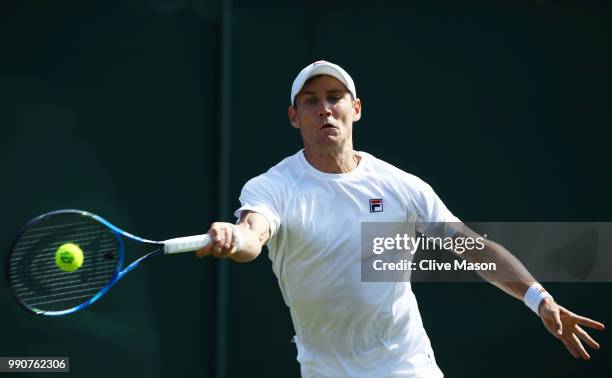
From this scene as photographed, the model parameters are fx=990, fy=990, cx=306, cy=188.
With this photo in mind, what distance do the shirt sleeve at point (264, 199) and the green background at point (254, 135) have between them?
5.53 ft

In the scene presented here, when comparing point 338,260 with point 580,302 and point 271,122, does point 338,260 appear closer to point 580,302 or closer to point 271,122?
point 271,122

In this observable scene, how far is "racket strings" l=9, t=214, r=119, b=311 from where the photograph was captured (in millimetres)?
4000

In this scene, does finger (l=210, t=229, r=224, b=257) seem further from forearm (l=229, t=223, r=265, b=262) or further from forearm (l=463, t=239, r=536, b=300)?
forearm (l=463, t=239, r=536, b=300)

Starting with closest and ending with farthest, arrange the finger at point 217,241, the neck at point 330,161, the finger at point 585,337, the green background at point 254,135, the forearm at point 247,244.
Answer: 1. the finger at point 217,241
2. the forearm at point 247,244
3. the finger at point 585,337
4. the neck at point 330,161
5. the green background at point 254,135

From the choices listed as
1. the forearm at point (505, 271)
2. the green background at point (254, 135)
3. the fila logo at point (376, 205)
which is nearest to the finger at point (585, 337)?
the forearm at point (505, 271)

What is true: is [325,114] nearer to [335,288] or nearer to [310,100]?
[310,100]

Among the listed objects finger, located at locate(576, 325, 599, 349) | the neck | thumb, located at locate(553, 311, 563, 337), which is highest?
the neck

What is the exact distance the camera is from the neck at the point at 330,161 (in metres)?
4.09

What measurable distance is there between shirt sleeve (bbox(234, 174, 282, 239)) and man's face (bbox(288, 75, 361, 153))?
28 cm

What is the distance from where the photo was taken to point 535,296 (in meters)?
3.91

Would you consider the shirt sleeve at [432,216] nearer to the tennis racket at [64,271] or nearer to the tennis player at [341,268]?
the tennis player at [341,268]

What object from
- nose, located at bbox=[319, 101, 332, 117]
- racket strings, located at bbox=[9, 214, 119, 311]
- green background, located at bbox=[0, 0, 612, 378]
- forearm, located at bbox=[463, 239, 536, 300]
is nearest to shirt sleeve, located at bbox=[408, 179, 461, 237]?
forearm, located at bbox=[463, 239, 536, 300]

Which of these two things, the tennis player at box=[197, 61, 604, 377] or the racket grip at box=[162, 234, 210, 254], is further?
the tennis player at box=[197, 61, 604, 377]

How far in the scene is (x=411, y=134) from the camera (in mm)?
5805
